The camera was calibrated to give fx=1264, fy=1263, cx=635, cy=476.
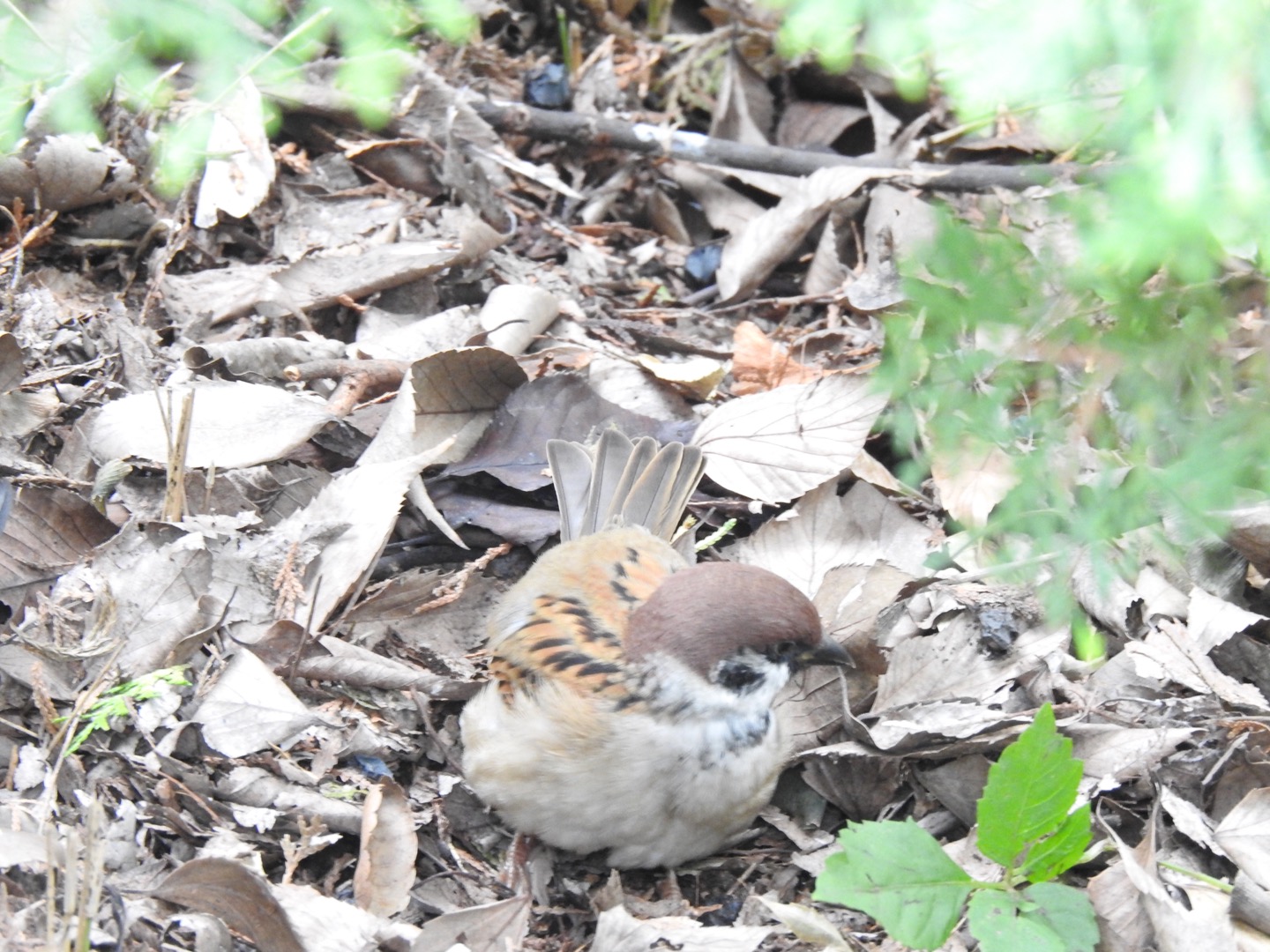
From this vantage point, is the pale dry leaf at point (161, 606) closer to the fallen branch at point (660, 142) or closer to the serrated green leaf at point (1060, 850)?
the serrated green leaf at point (1060, 850)

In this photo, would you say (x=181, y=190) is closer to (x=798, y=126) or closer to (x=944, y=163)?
(x=798, y=126)

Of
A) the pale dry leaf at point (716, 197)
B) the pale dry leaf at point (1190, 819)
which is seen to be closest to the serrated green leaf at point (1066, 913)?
the pale dry leaf at point (1190, 819)

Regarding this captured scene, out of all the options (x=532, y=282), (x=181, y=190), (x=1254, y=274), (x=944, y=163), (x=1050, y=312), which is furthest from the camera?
(x=944, y=163)

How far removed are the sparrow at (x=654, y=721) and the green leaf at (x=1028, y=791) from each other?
2.55 ft

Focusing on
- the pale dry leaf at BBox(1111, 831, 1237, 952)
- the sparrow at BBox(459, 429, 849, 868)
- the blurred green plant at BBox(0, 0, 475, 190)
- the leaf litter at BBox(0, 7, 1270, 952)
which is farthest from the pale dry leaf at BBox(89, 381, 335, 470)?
the pale dry leaf at BBox(1111, 831, 1237, 952)

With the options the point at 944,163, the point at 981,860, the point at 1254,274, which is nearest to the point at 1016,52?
the point at 1254,274

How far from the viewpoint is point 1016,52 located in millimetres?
1913

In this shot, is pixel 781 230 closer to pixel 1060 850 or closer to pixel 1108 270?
pixel 1108 270

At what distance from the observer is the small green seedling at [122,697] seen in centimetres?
310

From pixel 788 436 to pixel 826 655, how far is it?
3.70ft

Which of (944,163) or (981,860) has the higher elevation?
(944,163)

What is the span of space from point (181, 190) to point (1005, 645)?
342 cm

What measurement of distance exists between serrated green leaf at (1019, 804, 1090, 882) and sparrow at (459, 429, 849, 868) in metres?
0.80

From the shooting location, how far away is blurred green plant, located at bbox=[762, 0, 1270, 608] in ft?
6.14
